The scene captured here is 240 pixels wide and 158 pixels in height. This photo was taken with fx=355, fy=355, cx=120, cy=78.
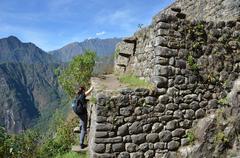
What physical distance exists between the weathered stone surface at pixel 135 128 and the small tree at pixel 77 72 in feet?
34.5

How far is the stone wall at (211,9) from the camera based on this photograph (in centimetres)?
1252

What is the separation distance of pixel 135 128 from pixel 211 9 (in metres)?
6.38

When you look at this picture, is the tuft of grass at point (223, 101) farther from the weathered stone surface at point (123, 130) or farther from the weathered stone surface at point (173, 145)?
the weathered stone surface at point (123, 130)

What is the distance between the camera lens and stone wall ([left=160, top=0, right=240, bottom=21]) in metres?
12.5

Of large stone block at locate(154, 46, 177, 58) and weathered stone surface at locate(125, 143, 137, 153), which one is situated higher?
large stone block at locate(154, 46, 177, 58)

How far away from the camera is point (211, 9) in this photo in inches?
545

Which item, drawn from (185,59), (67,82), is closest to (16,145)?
(67,82)

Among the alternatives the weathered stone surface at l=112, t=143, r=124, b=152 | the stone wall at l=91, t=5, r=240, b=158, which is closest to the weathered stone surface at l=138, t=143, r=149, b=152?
the stone wall at l=91, t=5, r=240, b=158

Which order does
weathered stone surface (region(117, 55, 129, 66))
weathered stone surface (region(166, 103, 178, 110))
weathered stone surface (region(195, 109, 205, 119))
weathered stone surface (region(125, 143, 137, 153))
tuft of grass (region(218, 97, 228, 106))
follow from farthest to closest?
weathered stone surface (region(117, 55, 129, 66))
tuft of grass (region(218, 97, 228, 106))
weathered stone surface (region(195, 109, 205, 119))
weathered stone surface (region(166, 103, 178, 110))
weathered stone surface (region(125, 143, 137, 153))

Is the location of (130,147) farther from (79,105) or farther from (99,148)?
(79,105)

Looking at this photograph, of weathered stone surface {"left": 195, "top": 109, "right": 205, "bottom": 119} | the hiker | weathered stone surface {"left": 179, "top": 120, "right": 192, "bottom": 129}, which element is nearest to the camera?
weathered stone surface {"left": 179, "top": 120, "right": 192, "bottom": 129}

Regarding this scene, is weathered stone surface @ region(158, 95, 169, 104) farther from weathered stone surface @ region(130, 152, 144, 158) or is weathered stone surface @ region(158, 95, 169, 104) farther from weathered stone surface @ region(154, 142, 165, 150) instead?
weathered stone surface @ region(130, 152, 144, 158)

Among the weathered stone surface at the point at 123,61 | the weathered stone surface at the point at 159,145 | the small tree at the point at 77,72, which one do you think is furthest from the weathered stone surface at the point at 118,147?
the small tree at the point at 77,72

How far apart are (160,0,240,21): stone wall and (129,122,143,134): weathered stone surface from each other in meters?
4.94
